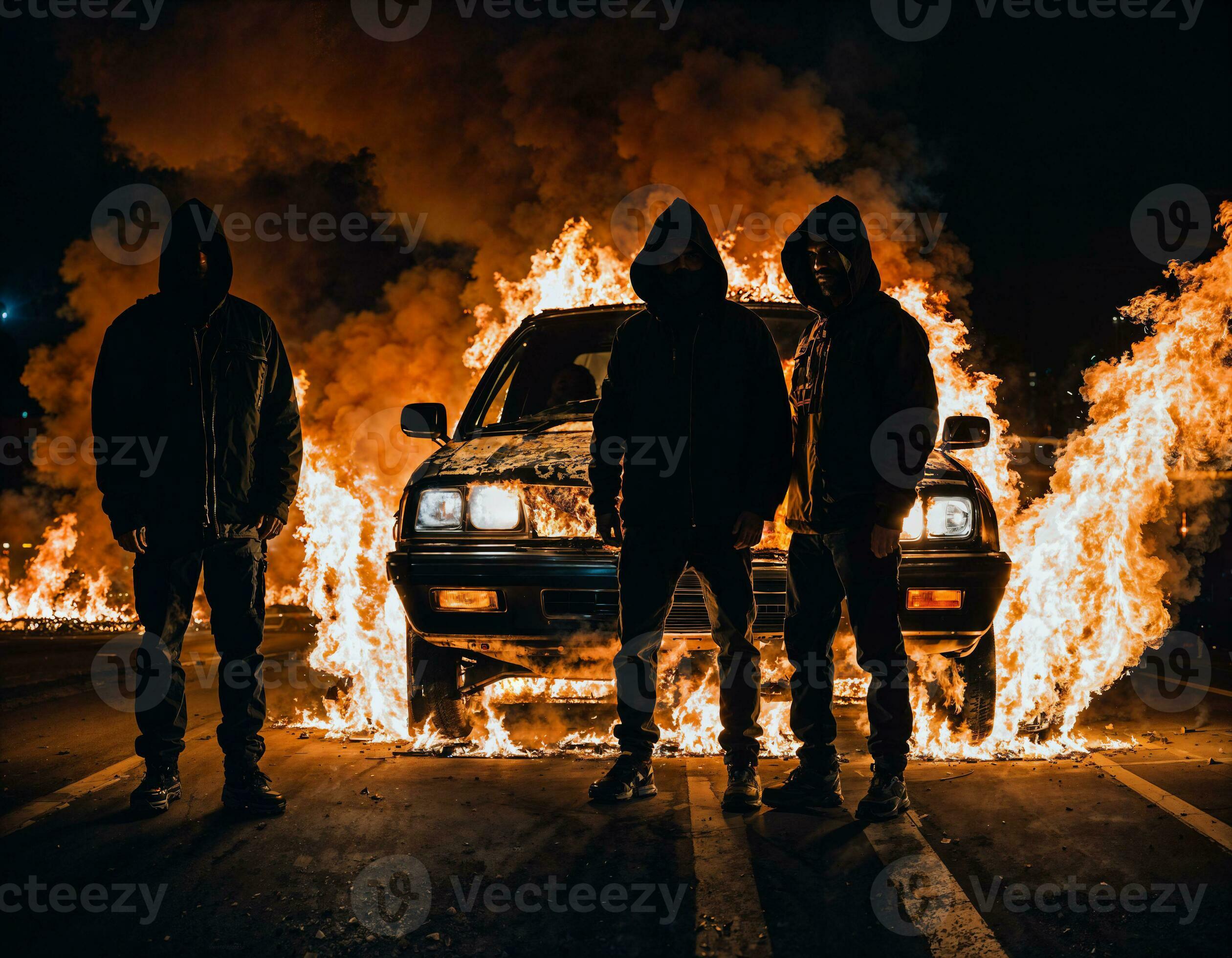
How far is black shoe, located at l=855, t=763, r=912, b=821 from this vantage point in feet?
10.9

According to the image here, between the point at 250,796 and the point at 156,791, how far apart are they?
0.35 meters

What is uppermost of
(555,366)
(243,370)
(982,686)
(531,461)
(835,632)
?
(555,366)

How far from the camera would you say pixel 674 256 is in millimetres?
3670

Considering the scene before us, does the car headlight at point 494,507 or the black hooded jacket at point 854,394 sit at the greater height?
the black hooded jacket at point 854,394

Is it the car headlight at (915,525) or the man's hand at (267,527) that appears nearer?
the man's hand at (267,527)

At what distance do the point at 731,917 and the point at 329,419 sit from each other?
43.9 feet

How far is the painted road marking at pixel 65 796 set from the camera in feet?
11.4

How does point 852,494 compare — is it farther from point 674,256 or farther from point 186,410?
point 186,410

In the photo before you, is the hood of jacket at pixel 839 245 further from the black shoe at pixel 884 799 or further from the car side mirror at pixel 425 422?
the car side mirror at pixel 425 422

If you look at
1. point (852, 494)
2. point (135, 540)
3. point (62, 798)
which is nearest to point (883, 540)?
point (852, 494)

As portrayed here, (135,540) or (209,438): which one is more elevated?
(209,438)

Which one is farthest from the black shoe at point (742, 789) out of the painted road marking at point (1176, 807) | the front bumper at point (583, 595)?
the painted road marking at point (1176, 807)

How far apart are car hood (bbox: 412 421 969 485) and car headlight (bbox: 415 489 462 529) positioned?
0.07m

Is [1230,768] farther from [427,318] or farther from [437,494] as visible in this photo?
[427,318]
